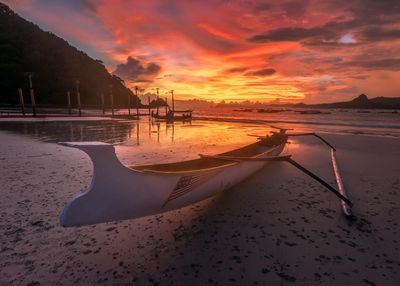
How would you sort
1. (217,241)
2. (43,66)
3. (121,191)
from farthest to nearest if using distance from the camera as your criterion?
(43,66) < (217,241) < (121,191)

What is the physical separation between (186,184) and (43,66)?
413 feet

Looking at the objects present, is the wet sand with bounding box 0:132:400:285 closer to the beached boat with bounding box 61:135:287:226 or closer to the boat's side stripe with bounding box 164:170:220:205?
the beached boat with bounding box 61:135:287:226

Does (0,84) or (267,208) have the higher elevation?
(0,84)

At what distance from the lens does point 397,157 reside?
34.1 ft

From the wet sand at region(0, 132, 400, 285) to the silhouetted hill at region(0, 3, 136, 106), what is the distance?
83.8 meters

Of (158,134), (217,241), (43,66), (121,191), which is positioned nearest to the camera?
(121,191)

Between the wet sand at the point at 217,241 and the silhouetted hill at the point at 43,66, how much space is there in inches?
3299

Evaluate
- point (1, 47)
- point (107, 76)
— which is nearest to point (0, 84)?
point (1, 47)

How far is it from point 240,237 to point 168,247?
3.89ft

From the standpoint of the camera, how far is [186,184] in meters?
3.88

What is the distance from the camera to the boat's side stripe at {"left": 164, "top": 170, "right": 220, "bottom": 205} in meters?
3.75

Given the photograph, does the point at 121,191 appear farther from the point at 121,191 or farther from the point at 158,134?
the point at 158,134

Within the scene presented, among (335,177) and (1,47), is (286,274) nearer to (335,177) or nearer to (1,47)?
(335,177)

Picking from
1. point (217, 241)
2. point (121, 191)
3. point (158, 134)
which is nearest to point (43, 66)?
point (158, 134)
